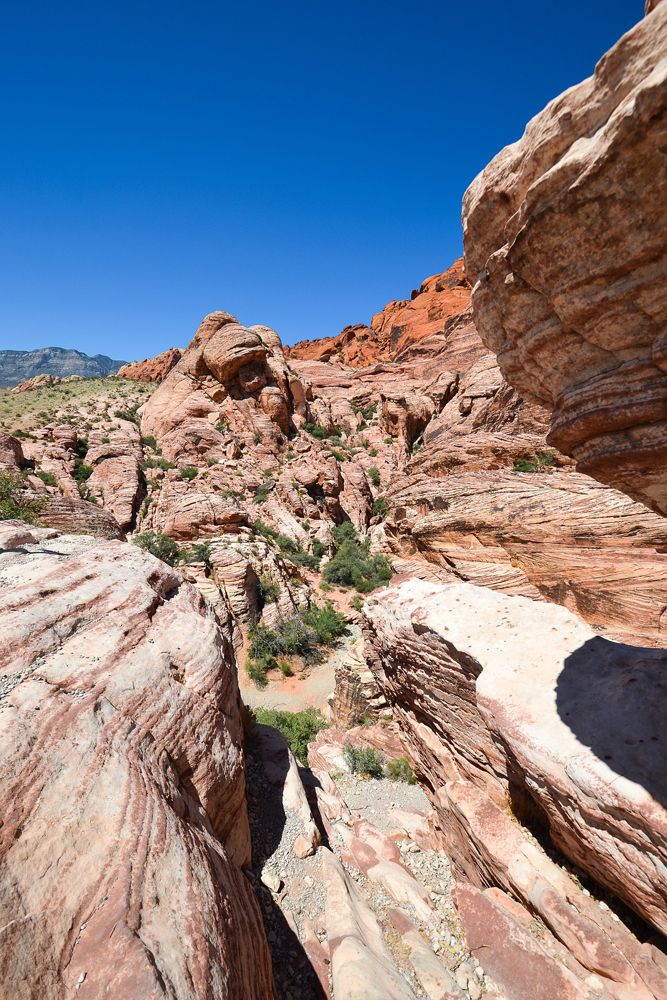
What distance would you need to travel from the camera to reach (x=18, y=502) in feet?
42.1

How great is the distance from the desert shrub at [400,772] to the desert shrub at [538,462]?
8277 mm

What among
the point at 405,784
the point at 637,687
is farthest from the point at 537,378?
the point at 405,784

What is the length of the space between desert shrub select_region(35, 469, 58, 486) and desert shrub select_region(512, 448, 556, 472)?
2100 cm

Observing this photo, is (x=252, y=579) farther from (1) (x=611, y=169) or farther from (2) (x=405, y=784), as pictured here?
(1) (x=611, y=169)

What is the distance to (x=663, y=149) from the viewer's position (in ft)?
7.39

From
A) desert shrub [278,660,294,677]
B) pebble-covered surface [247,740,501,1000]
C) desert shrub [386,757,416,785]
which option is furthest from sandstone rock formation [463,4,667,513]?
desert shrub [278,660,294,677]

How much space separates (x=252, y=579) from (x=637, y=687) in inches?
513

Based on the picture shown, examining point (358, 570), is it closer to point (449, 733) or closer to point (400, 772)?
point (400, 772)

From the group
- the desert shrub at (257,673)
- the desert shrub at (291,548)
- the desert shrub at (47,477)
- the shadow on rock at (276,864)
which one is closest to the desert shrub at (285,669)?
the desert shrub at (257,673)

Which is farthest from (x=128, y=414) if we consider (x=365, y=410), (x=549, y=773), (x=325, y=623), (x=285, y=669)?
(x=549, y=773)

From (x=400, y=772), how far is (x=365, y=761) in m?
0.74

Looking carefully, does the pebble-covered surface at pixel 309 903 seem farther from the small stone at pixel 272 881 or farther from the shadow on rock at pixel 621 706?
the shadow on rock at pixel 621 706

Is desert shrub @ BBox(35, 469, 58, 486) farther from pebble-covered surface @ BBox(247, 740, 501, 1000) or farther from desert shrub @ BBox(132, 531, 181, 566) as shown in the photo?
pebble-covered surface @ BBox(247, 740, 501, 1000)

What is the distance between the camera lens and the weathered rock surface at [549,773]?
345 cm
